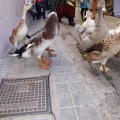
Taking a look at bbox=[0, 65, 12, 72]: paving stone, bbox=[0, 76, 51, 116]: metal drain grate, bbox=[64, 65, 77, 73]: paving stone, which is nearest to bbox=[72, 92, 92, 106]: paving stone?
bbox=[0, 76, 51, 116]: metal drain grate

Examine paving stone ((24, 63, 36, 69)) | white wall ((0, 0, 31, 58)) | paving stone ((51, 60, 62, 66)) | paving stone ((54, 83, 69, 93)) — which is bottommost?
paving stone ((51, 60, 62, 66))

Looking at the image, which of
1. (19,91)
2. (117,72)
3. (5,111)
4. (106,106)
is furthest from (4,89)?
(117,72)

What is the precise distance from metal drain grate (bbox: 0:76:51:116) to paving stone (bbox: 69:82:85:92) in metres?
0.34

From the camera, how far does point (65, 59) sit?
147 inches

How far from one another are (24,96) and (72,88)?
0.67 meters

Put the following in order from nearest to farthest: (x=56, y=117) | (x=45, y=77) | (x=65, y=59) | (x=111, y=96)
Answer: (x=56, y=117) → (x=111, y=96) → (x=45, y=77) → (x=65, y=59)

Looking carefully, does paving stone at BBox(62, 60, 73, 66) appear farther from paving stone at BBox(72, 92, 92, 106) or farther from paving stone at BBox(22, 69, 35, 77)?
paving stone at BBox(72, 92, 92, 106)

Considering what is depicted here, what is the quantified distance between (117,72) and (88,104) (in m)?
1.30

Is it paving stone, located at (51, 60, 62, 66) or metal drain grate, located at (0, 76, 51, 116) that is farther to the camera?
paving stone, located at (51, 60, 62, 66)

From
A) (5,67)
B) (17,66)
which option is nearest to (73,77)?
(17,66)

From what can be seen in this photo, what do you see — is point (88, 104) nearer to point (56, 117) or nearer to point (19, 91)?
point (56, 117)

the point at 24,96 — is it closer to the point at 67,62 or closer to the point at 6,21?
the point at 67,62

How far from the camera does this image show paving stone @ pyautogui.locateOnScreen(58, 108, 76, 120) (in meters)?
2.11

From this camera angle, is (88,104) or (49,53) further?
(49,53)
